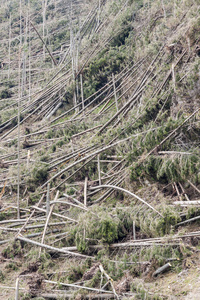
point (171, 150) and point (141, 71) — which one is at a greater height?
point (141, 71)

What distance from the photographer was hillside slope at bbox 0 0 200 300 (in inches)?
138

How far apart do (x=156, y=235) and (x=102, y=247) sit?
2.36 feet

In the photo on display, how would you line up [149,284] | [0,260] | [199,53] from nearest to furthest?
1. [149,284]
2. [0,260]
3. [199,53]

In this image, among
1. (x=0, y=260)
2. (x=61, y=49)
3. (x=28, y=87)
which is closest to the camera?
(x=0, y=260)

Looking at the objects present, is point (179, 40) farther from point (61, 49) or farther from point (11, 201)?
point (61, 49)

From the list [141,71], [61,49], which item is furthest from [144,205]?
[61,49]

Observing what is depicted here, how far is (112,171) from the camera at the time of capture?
5344mm

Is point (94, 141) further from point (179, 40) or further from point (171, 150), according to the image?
point (179, 40)

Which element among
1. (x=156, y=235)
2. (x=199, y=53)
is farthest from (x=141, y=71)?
(x=156, y=235)

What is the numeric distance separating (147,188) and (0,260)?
2404 mm

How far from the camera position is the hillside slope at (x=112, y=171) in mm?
3506

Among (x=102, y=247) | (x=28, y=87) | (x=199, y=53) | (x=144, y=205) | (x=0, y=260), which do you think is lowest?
(x=0, y=260)

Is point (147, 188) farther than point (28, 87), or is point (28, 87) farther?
point (28, 87)

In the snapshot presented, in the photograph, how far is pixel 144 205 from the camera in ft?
13.7
